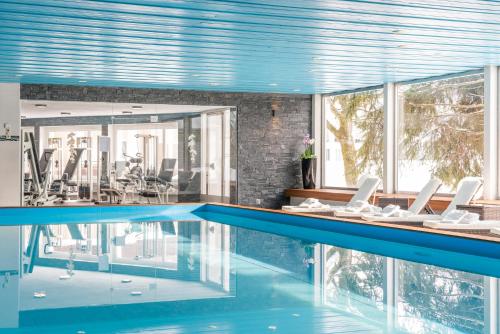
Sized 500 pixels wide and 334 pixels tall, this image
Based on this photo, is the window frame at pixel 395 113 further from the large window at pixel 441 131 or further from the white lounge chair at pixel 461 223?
the white lounge chair at pixel 461 223

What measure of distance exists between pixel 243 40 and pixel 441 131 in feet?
17.8

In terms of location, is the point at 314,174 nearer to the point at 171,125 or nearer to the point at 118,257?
the point at 171,125

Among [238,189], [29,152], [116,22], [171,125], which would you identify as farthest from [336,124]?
[116,22]

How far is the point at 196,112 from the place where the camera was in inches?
595

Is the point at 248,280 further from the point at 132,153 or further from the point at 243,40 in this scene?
the point at 132,153

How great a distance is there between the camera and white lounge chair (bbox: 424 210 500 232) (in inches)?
332

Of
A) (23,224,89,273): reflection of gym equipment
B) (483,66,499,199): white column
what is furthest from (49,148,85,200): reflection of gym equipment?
(483,66,499,199): white column

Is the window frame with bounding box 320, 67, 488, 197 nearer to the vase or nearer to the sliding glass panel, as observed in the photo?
the vase

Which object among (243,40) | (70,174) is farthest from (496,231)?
(70,174)

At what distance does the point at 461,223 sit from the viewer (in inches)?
336

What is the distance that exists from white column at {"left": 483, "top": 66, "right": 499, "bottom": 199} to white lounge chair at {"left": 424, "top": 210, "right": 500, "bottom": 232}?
259 cm

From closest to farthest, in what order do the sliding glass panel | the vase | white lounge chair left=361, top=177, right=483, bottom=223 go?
1. white lounge chair left=361, top=177, right=483, bottom=223
2. the sliding glass panel
3. the vase

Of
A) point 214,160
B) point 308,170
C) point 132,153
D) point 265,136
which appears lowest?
point 308,170

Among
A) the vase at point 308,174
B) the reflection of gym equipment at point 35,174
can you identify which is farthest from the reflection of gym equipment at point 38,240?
the vase at point 308,174
